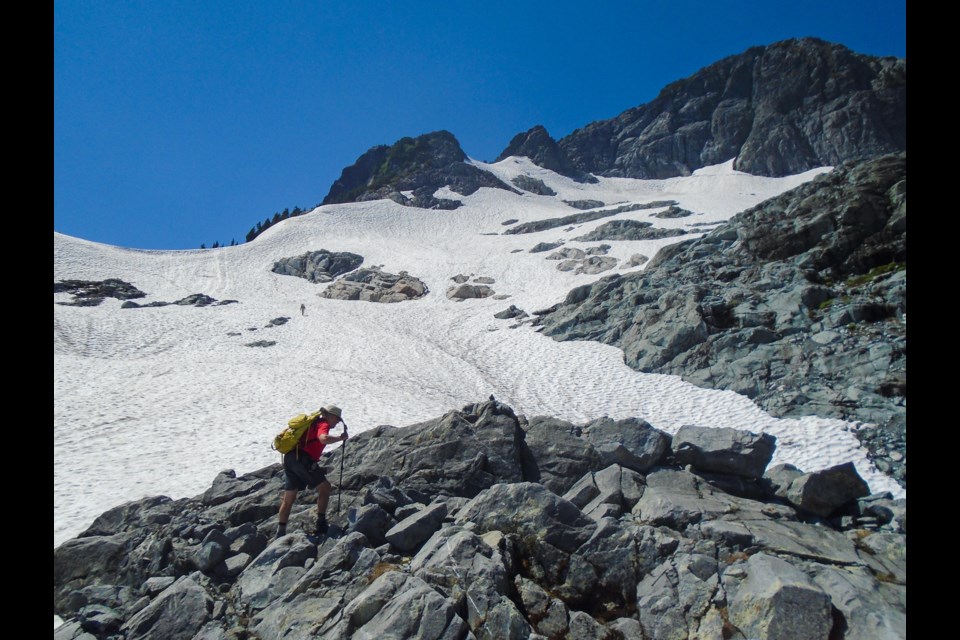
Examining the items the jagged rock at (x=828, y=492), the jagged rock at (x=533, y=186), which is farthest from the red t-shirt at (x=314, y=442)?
the jagged rock at (x=533, y=186)

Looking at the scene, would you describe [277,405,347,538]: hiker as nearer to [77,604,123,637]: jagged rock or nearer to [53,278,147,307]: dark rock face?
[77,604,123,637]: jagged rock

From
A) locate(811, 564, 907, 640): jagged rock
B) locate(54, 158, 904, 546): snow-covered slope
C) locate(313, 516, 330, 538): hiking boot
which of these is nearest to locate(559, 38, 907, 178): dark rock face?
locate(54, 158, 904, 546): snow-covered slope

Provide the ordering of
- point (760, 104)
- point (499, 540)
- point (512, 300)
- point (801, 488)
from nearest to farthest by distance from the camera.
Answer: point (499, 540), point (801, 488), point (512, 300), point (760, 104)

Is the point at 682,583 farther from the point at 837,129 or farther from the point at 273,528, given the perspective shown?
the point at 837,129

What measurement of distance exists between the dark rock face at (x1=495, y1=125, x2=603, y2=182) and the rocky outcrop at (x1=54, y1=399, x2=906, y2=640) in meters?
126

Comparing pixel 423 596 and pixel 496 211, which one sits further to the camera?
pixel 496 211

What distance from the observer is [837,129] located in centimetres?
10162

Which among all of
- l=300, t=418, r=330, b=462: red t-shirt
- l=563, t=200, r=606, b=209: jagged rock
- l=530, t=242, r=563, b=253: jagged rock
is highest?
l=563, t=200, r=606, b=209: jagged rock

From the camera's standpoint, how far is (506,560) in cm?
616

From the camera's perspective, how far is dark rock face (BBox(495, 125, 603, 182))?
13075 cm

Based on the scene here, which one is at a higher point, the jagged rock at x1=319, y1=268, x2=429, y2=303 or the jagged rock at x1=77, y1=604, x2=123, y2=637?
the jagged rock at x1=319, y1=268, x2=429, y2=303

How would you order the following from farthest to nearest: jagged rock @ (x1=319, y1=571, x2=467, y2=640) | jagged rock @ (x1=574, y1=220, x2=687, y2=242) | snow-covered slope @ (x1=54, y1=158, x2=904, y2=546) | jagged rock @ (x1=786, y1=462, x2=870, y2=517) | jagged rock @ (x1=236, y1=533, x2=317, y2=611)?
jagged rock @ (x1=574, y1=220, x2=687, y2=242), snow-covered slope @ (x1=54, y1=158, x2=904, y2=546), jagged rock @ (x1=786, y1=462, x2=870, y2=517), jagged rock @ (x1=236, y1=533, x2=317, y2=611), jagged rock @ (x1=319, y1=571, x2=467, y2=640)
